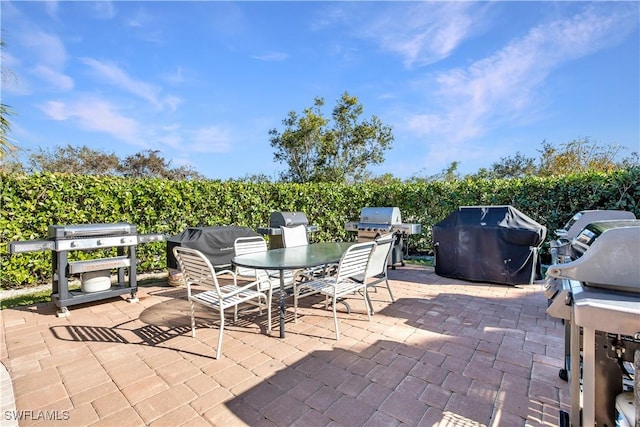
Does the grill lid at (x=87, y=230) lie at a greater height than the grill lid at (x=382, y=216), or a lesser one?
lesser

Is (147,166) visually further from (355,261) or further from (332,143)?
(355,261)

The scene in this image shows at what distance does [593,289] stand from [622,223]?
1.06 metres

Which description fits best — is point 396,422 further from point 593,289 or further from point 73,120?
point 73,120

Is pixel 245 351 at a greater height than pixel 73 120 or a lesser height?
lesser

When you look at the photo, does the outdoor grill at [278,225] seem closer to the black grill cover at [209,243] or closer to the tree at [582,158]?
the black grill cover at [209,243]

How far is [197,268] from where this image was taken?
2891 mm

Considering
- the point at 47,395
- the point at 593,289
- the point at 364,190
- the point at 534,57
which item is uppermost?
the point at 534,57

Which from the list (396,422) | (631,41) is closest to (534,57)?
(631,41)

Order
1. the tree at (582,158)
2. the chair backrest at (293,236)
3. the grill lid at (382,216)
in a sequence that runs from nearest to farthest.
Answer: the chair backrest at (293,236), the grill lid at (382,216), the tree at (582,158)

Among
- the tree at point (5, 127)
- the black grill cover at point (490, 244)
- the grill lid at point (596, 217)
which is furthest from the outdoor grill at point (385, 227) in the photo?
the tree at point (5, 127)

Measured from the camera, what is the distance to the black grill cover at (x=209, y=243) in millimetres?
4812

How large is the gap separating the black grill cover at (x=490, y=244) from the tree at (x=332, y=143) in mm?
9564

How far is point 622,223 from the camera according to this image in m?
1.99

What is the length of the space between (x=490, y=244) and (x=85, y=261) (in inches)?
238
